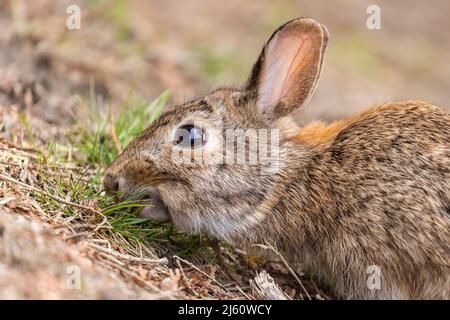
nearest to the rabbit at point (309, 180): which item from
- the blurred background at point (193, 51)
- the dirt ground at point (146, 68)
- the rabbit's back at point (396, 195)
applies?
the rabbit's back at point (396, 195)

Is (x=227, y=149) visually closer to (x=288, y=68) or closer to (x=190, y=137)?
(x=190, y=137)

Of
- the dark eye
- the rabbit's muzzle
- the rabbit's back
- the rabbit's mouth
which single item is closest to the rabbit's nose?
the rabbit's muzzle

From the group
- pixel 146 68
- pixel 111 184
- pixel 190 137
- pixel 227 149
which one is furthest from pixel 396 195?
pixel 146 68

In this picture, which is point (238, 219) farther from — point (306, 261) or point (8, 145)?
point (8, 145)

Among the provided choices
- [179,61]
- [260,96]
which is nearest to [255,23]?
[179,61]

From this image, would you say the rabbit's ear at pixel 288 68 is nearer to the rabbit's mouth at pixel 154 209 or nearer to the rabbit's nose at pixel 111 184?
the rabbit's mouth at pixel 154 209

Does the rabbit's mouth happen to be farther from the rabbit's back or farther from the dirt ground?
the rabbit's back
